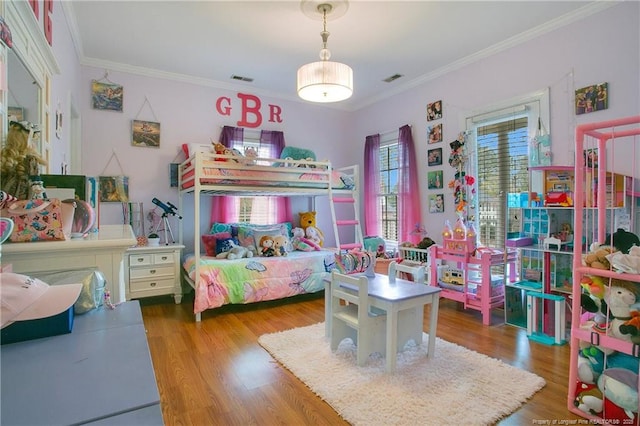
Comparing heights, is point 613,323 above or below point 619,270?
below

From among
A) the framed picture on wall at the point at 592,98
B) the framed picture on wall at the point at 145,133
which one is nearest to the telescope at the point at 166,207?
the framed picture on wall at the point at 145,133

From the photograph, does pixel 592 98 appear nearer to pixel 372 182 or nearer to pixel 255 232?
pixel 372 182

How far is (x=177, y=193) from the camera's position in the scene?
4.15 meters

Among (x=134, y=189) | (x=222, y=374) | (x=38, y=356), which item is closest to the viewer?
(x=38, y=356)

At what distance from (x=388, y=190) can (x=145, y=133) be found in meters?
3.12

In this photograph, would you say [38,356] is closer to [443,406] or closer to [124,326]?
[124,326]

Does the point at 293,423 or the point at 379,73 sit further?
the point at 379,73

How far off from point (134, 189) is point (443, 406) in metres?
3.74

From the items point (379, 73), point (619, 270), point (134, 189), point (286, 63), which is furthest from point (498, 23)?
point (134, 189)

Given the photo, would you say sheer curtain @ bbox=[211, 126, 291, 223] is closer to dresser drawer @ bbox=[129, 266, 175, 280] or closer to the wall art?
dresser drawer @ bbox=[129, 266, 175, 280]

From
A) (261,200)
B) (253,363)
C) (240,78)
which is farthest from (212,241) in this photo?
(240,78)

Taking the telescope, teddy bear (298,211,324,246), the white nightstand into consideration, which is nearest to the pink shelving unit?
teddy bear (298,211,324,246)

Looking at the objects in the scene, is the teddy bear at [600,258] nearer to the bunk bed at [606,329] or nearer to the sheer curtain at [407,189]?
the bunk bed at [606,329]

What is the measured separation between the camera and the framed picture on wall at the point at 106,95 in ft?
12.2
